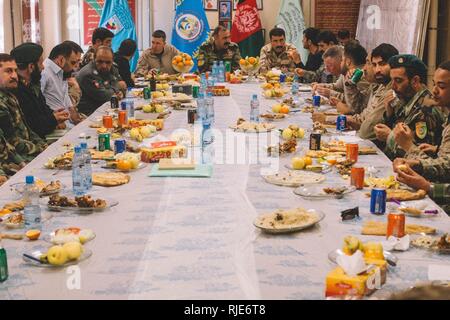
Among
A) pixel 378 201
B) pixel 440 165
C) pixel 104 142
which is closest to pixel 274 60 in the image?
pixel 104 142

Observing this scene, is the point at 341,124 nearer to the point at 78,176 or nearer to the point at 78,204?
the point at 78,176

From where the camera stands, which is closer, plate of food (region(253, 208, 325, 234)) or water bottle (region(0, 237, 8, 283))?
water bottle (region(0, 237, 8, 283))

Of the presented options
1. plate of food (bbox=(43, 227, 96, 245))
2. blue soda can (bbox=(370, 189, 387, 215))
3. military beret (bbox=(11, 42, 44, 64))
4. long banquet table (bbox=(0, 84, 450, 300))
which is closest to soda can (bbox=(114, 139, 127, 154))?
long banquet table (bbox=(0, 84, 450, 300))

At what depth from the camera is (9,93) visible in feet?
13.7

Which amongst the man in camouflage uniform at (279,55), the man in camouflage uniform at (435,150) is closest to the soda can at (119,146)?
the man in camouflage uniform at (435,150)

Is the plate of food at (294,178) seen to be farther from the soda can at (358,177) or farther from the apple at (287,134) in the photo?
the apple at (287,134)

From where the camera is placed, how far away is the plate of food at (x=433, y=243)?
2037mm

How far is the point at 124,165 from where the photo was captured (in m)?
3.11

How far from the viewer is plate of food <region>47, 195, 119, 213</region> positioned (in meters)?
2.47

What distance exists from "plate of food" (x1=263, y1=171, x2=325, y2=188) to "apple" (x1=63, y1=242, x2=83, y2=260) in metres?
1.12

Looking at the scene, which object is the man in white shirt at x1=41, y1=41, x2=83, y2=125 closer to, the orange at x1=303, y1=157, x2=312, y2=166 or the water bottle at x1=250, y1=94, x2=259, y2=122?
the water bottle at x1=250, y1=94, x2=259, y2=122

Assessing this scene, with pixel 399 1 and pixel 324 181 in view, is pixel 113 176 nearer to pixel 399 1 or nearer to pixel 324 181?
pixel 324 181
